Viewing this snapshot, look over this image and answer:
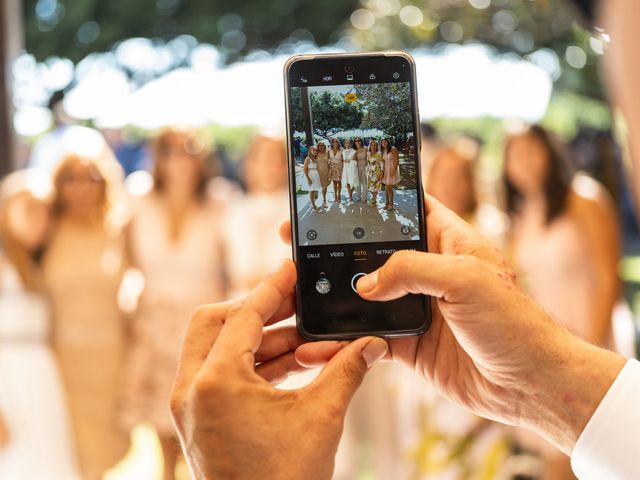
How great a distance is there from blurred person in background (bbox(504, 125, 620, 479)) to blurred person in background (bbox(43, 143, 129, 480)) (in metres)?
1.45

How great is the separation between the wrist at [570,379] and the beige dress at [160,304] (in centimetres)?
Result: 210

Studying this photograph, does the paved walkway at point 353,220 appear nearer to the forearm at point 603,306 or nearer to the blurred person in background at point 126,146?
the forearm at point 603,306

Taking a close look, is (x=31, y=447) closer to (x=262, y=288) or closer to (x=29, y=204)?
(x=29, y=204)

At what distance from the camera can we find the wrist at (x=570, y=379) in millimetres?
791

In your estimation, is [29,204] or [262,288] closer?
[262,288]

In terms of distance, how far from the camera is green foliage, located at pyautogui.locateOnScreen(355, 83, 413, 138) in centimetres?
89

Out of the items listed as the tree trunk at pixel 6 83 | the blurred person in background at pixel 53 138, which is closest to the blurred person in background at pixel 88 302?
the tree trunk at pixel 6 83

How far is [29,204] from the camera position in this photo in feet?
9.14

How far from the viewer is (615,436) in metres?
0.77

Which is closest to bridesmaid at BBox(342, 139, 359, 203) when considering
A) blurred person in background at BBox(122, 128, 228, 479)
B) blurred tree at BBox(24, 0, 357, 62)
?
blurred person in background at BBox(122, 128, 228, 479)

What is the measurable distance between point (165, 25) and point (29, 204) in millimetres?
2458

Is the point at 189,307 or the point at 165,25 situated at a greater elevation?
the point at 165,25

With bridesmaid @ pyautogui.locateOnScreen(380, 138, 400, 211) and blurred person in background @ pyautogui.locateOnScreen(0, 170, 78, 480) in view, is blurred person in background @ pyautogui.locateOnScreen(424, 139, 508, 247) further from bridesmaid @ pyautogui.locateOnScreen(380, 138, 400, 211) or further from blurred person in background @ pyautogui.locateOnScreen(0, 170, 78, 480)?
bridesmaid @ pyautogui.locateOnScreen(380, 138, 400, 211)

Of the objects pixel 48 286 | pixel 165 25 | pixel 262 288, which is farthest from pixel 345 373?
pixel 165 25
